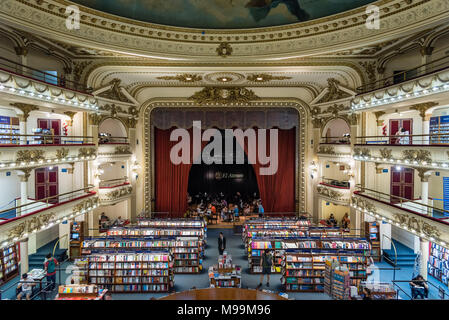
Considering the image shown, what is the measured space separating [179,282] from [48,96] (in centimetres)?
786

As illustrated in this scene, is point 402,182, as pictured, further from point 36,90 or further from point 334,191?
point 36,90

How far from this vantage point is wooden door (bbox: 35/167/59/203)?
11117mm

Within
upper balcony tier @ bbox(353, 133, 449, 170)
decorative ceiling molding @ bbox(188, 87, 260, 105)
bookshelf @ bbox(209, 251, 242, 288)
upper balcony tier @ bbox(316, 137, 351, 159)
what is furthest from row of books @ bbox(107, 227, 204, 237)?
upper balcony tier @ bbox(353, 133, 449, 170)

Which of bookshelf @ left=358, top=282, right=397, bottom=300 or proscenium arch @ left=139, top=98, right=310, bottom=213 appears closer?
bookshelf @ left=358, top=282, right=397, bottom=300

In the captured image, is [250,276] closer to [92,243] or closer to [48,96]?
[92,243]

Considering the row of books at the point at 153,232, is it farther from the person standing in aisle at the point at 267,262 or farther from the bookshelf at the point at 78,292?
the bookshelf at the point at 78,292

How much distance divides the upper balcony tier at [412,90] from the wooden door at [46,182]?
1381 centimetres

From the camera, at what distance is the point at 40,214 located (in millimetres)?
8266

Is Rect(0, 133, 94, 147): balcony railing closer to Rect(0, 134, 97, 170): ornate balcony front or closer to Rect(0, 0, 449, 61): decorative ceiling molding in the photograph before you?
Rect(0, 134, 97, 170): ornate balcony front

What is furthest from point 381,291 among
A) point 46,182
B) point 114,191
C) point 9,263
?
point 46,182

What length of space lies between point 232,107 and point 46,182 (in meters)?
9.98

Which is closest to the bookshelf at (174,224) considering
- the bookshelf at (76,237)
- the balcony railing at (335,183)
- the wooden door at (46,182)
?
the bookshelf at (76,237)

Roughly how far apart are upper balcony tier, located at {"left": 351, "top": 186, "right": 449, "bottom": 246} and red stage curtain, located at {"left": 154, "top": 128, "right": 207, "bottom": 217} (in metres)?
9.49
